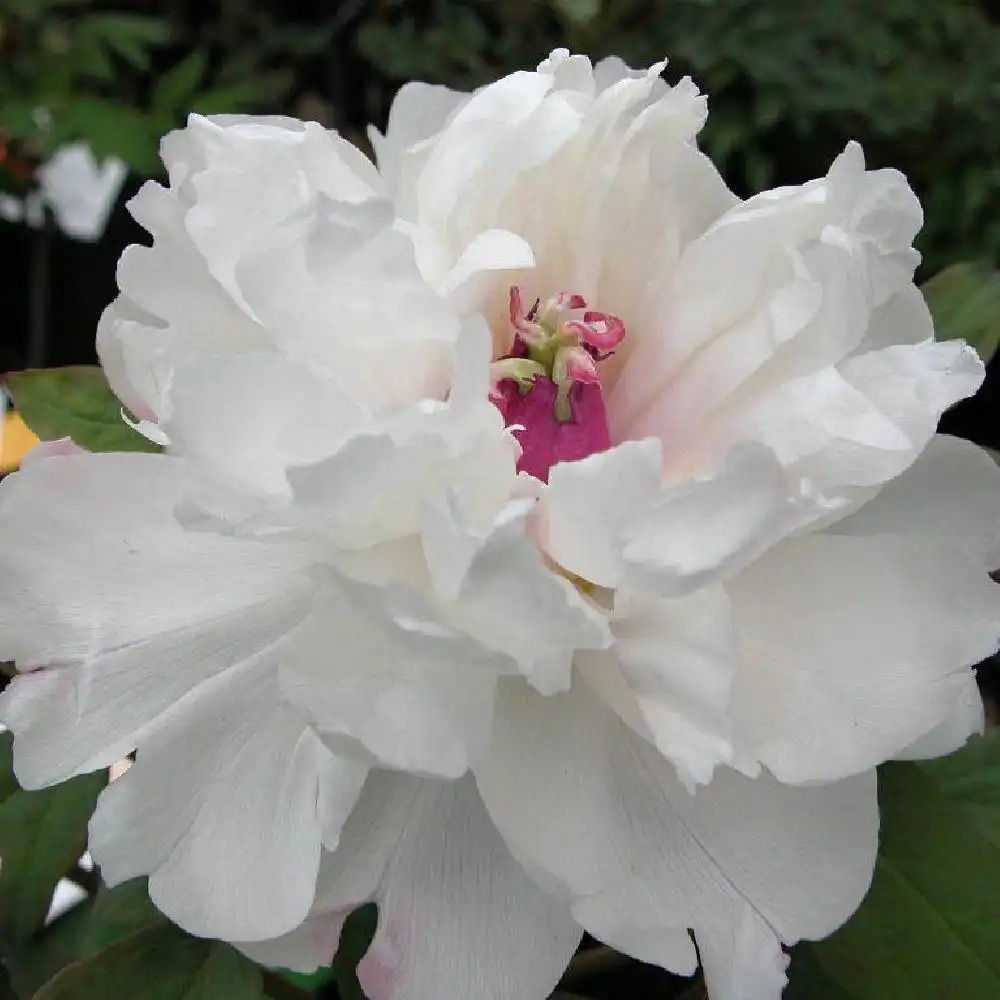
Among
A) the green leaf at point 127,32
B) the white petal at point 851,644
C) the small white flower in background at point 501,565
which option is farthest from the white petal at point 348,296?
the green leaf at point 127,32

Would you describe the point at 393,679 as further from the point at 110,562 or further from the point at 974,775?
the point at 974,775

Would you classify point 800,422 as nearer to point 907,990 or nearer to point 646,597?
point 646,597

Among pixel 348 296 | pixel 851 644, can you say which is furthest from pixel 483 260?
pixel 851 644

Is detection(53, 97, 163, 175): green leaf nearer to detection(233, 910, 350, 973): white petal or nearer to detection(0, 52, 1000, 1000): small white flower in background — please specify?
detection(0, 52, 1000, 1000): small white flower in background

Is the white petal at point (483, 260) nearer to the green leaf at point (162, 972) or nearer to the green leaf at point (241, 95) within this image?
the green leaf at point (162, 972)

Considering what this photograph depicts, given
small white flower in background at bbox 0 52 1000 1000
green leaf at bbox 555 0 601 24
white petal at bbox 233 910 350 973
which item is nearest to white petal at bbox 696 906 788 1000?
small white flower in background at bbox 0 52 1000 1000

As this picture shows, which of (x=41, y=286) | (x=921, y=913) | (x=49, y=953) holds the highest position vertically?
(x=921, y=913)
